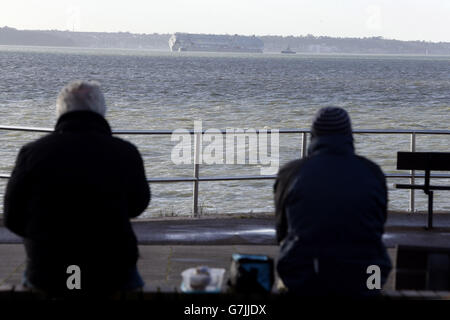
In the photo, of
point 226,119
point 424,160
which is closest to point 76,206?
point 424,160

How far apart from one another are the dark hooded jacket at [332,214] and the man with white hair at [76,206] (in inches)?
25.1

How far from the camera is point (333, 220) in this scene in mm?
3219

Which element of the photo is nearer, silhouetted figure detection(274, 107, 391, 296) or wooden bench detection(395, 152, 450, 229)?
silhouetted figure detection(274, 107, 391, 296)

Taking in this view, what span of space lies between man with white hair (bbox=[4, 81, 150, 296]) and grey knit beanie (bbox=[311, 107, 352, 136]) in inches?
29.2

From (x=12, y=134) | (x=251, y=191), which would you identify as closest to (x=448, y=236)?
(x=251, y=191)

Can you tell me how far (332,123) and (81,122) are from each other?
1.02m

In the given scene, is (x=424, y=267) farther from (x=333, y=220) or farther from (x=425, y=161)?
(x=425, y=161)

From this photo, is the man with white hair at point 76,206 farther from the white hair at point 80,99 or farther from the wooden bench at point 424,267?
the wooden bench at point 424,267

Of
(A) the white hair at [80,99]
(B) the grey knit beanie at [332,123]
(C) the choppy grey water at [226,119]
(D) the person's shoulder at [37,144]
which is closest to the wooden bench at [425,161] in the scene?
(C) the choppy grey water at [226,119]

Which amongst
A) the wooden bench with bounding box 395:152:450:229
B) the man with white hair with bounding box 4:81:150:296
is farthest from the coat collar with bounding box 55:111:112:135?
the wooden bench with bounding box 395:152:450:229

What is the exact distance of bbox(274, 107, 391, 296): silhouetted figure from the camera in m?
3.23

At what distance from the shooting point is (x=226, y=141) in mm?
21391

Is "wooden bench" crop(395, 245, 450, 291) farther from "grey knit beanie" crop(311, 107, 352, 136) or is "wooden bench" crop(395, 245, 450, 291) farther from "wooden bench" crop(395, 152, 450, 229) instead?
"wooden bench" crop(395, 152, 450, 229)

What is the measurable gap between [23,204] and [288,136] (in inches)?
874
